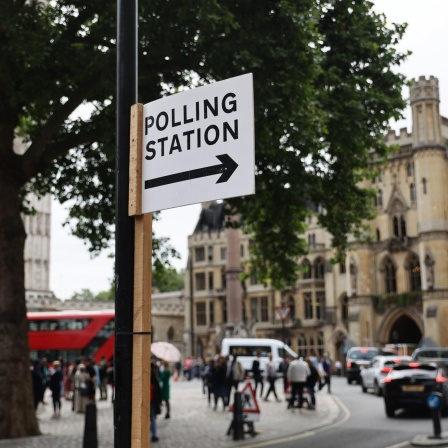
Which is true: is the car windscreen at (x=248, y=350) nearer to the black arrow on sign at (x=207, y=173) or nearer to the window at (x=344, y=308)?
the window at (x=344, y=308)

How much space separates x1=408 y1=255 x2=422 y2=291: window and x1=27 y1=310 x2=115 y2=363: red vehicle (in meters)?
28.1

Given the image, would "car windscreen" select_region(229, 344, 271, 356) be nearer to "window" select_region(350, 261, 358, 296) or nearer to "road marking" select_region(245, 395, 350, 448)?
"window" select_region(350, 261, 358, 296)

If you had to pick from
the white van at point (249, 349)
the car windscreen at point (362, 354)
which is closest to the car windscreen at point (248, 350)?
the white van at point (249, 349)

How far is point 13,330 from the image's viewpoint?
52.9 ft

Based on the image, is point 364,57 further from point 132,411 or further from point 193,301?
point 193,301

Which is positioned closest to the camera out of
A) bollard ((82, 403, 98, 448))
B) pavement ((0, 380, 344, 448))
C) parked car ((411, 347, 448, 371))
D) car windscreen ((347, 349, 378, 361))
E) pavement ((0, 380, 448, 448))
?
bollard ((82, 403, 98, 448))

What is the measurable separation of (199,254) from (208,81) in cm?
6401

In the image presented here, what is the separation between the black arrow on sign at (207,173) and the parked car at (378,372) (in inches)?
1035

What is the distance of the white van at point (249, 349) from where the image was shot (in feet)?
149

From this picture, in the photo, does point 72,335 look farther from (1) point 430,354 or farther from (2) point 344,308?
(2) point 344,308

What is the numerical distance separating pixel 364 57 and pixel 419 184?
42089mm

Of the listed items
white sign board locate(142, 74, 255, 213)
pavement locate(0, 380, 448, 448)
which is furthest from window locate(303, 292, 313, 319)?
white sign board locate(142, 74, 255, 213)

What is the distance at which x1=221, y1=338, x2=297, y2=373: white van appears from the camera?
149 feet

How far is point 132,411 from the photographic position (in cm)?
368
